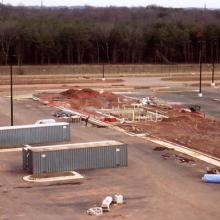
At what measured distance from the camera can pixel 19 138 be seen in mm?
45812

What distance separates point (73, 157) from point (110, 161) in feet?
7.87

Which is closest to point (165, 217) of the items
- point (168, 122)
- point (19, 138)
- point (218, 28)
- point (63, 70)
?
point (19, 138)

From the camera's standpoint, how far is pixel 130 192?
107 ft

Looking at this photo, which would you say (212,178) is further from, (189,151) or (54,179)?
(189,151)

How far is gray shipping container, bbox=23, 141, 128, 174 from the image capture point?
120 ft

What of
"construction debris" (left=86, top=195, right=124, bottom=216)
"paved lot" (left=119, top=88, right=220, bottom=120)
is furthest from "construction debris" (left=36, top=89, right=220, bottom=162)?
"construction debris" (left=86, top=195, right=124, bottom=216)

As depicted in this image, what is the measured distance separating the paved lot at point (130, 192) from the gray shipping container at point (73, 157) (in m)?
0.70

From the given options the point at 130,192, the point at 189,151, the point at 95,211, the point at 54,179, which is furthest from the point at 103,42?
the point at 95,211

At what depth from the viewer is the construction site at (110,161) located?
30219 mm

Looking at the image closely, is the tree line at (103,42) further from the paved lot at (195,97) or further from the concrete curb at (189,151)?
the concrete curb at (189,151)

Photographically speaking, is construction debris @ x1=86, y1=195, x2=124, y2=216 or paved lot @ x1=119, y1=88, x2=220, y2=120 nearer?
construction debris @ x1=86, y1=195, x2=124, y2=216

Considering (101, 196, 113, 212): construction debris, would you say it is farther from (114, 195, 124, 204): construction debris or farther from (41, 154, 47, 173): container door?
(41, 154, 47, 173): container door

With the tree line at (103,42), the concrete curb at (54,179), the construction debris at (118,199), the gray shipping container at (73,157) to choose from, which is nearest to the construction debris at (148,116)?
the gray shipping container at (73,157)

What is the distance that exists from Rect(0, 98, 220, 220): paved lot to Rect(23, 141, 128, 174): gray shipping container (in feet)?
2.30
